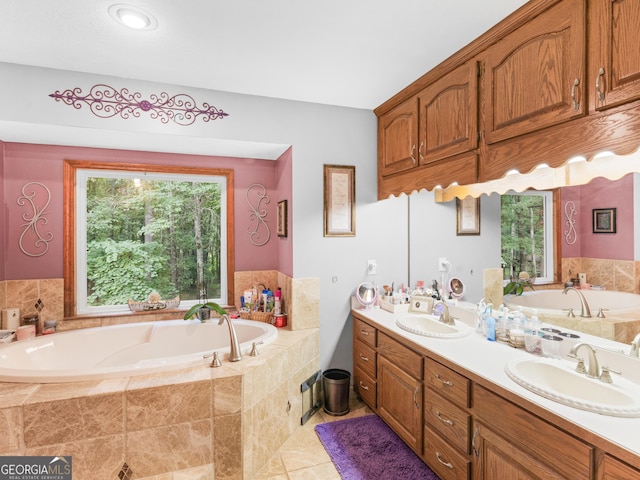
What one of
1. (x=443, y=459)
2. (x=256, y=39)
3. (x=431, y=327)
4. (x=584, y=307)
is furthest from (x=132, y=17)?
(x=443, y=459)

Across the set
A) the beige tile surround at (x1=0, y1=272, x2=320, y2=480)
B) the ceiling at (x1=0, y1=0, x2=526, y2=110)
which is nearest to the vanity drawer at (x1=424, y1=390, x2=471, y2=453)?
the beige tile surround at (x1=0, y1=272, x2=320, y2=480)

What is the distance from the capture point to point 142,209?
314 cm

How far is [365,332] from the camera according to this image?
9.07 ft

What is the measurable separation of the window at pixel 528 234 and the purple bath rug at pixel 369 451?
4.26ft

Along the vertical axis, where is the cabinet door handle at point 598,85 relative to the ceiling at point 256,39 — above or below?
below

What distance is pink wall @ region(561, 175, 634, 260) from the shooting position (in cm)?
155

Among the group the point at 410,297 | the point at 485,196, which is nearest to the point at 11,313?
the point at 410,297

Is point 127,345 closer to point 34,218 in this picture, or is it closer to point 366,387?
point 34,218

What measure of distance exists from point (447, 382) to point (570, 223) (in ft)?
3.42

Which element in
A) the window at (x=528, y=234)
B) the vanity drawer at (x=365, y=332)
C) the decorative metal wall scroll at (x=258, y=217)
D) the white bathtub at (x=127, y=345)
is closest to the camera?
the window at (x=528, y=234)

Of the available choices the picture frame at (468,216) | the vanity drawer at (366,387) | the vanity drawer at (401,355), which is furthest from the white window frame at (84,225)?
the picture frame at (468,216)

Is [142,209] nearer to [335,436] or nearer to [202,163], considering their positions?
[202,163]

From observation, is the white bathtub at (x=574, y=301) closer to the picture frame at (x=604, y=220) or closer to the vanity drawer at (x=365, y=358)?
the picture frame at (x=604, y=220)

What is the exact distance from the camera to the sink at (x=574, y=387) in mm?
1238
